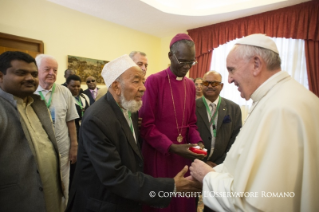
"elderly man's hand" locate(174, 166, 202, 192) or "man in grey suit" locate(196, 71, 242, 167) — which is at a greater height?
"man in grey suit" locate(196, 71, 242, 167)

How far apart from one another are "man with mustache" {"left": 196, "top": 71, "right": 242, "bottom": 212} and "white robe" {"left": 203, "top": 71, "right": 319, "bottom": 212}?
154 centimetres

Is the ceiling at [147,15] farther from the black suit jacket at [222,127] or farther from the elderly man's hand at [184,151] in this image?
the elderly man's hand at [184,151]

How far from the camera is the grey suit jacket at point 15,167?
1.43 metres

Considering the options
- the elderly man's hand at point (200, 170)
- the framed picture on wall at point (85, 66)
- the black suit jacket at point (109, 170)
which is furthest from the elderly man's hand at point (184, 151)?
the framed picture on wall at point (85, 66)

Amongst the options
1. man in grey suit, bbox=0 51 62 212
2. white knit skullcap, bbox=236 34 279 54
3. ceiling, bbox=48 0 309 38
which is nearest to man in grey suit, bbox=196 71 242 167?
white knit skullcap, bbox=236 34 279 54

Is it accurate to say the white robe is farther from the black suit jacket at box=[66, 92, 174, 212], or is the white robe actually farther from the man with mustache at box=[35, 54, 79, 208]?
the man with mustache at box=[35, 54, 79, 208]

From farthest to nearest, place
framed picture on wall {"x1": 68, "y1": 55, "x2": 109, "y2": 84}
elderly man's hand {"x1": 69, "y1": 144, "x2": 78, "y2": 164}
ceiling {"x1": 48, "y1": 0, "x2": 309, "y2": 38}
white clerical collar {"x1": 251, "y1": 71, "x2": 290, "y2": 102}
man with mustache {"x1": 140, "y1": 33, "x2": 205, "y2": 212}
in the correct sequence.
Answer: framed picture on wall {"x1": 68, "y1": 55, "x2": 109, "y2": 84} → ceiling {"x1": 48, "y1": 0, "x2": 309, "y2": 38} → elderly man's hand {"x1": 69, "y1": 144, "x2": 78, "y2": 164} → man with mustache {"x1": 140, "y1": 33, "x2": 205, "y2": 212} → white clerical collar {"x1": 251, "y1": 71, "x2": 290, "y2": 102}

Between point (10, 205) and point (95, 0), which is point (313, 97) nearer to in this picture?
point (10, 205)

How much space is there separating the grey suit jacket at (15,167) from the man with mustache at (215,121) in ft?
6.63

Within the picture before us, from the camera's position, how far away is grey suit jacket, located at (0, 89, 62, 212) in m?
1.43

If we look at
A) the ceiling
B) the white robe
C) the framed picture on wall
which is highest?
the ceiling

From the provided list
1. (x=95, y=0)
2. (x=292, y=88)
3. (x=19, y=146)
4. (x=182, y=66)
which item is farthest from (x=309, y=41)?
(x=19, y=146)

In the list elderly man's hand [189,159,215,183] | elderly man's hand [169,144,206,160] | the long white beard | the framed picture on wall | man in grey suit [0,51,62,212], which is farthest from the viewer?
the framed picture on wall

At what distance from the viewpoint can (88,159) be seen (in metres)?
1.59
